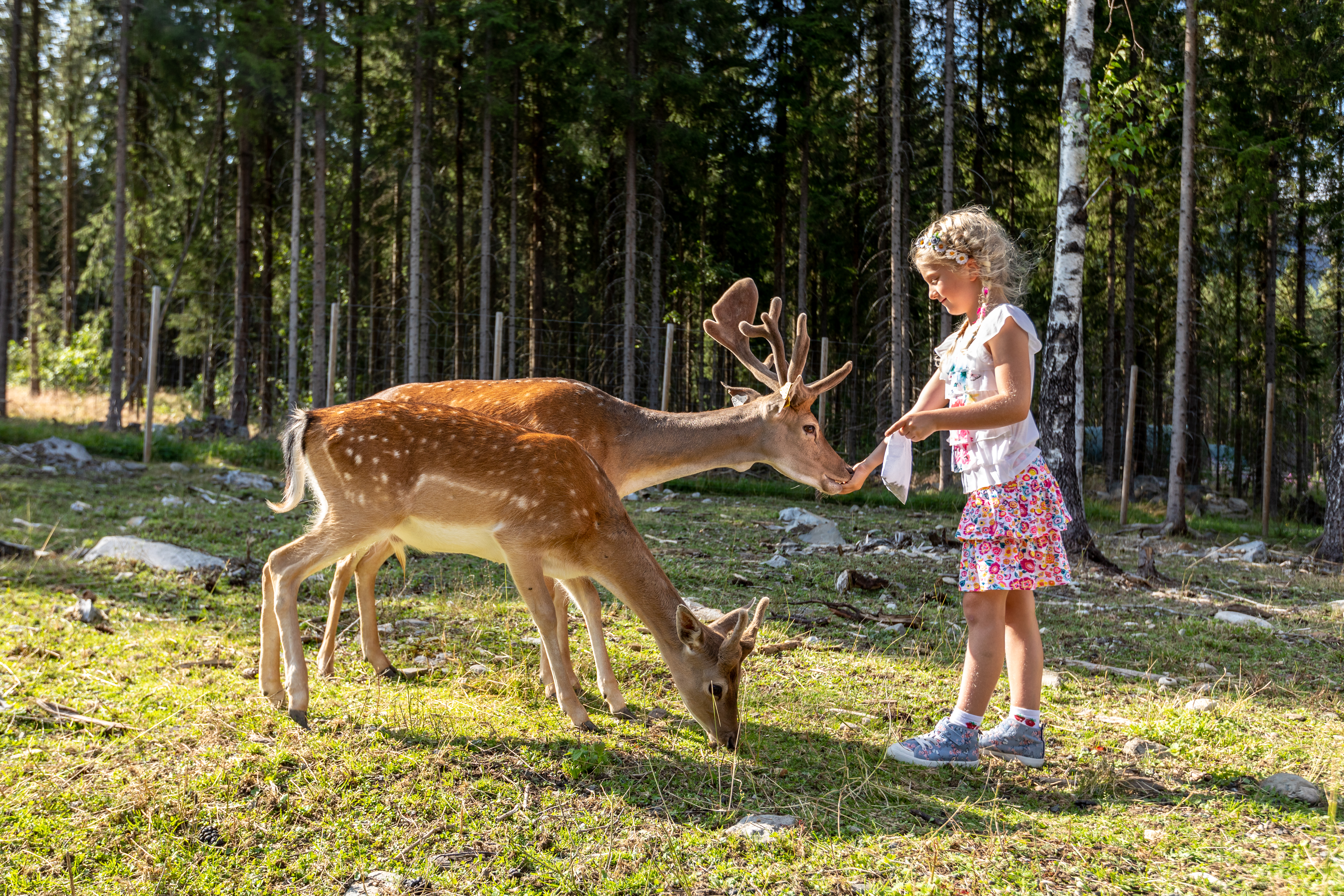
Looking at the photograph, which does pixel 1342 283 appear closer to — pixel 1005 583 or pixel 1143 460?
pixel 1143 460

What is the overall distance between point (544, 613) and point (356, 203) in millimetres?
23779

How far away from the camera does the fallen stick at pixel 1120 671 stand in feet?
17.3

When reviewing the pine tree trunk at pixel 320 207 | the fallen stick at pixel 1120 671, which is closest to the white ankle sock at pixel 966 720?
the fallen stick at pixel 1120 671

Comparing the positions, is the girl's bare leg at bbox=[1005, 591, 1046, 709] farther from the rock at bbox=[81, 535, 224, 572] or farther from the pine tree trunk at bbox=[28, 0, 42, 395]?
the pine tree trunk at bbox=[28, 0, 42, 395]

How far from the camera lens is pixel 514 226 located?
23188 mm

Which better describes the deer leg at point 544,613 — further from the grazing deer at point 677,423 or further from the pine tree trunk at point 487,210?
the pine tree trunk at point 487,210

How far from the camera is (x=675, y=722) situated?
14.7ft

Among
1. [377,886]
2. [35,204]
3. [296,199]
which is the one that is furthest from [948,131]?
[35,204]

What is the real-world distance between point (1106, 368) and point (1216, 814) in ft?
75.9

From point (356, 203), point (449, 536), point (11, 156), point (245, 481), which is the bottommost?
point (245, 481)

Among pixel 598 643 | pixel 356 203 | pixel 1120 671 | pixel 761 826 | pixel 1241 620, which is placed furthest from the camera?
pixel 356 203

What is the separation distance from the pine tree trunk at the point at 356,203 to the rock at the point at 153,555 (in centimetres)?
1379

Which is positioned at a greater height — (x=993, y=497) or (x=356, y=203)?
(x=356, y=203)

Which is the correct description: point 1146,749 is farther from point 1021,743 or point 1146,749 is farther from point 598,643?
point 598,643
